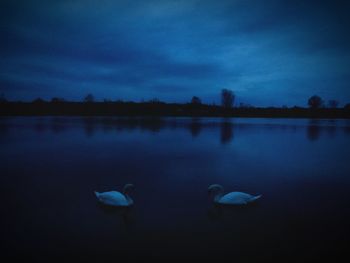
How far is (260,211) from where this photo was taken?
6004 millimetres

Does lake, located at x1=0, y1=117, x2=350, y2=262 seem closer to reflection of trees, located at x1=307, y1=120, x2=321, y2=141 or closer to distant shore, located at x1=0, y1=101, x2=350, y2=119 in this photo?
reflection of trees, located at x1=307, y1=120, x2=321, y2=141

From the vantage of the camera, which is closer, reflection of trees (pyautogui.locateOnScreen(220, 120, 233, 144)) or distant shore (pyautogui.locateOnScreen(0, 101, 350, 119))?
reflection of trees (pyautogui.locateOnScreen(220, 120, 233, 144))

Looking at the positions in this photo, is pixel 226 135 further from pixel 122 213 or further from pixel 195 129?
pixel 122 213

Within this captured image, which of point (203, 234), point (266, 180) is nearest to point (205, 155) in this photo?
point (266, 180)

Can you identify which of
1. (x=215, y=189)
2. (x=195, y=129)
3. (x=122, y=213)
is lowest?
(x=122, y=213)

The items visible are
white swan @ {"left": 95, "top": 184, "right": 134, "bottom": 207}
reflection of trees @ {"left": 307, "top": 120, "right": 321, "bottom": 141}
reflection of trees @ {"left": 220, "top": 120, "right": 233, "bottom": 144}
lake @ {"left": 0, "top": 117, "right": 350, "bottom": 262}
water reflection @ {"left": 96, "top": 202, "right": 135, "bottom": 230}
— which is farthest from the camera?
reflection of trees @ {"left": 307, "top": 120, "right": 321, "bottom": 141}

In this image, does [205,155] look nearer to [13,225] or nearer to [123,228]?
[123,228]

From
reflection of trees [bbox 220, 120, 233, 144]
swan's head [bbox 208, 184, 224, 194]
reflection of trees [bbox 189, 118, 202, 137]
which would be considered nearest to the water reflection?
swan's head [bbox 208, 184, 224, 194]

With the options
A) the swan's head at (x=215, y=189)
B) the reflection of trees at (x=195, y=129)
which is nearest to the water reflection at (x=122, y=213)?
the swan's head at (x=215, y=189)

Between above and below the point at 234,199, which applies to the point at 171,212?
below

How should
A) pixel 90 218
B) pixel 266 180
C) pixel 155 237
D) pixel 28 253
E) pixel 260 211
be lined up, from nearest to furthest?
pixel 28 253 → pixel 155 237 → pixel 90 218 → pixel 260 211 → pixel 266 180

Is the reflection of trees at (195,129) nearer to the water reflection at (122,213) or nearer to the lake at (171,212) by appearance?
the lake at (171,212)

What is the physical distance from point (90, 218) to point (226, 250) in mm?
2778

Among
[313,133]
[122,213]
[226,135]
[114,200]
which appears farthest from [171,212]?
[313,133]
